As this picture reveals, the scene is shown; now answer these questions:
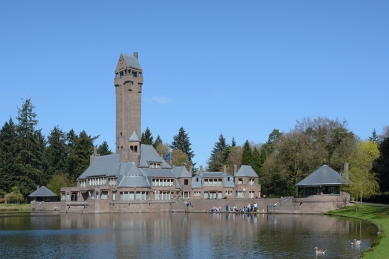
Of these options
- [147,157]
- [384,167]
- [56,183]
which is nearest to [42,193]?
[56,183]

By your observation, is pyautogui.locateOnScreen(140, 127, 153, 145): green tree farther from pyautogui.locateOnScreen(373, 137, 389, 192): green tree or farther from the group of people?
pyautogui.locateOnScreen(373, 137, 389, 192): green tree

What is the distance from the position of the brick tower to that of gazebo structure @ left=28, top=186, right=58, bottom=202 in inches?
664

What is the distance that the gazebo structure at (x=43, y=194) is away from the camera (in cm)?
9775

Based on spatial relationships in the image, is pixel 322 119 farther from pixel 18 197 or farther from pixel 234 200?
pixel 18 197

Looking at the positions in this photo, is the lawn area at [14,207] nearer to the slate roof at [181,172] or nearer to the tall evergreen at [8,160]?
the tall evergreen at [8,160]

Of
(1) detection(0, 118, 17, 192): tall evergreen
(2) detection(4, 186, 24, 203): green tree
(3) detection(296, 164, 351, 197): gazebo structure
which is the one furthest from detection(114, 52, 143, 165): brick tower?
(3) detection(296, 164, 351, 197): gazebo structure

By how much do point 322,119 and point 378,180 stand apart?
33.5 meters

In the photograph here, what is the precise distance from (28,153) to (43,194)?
38.9 feet

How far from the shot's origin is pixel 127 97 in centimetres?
9456

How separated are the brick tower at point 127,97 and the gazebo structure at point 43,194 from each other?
55.3 ft

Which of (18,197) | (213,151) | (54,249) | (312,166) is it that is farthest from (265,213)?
(213,151)

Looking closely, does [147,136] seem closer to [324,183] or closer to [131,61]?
[131,61]

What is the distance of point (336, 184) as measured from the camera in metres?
69.5

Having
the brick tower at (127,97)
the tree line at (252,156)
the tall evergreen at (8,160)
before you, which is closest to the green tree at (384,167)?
the tree line at (252,156)
